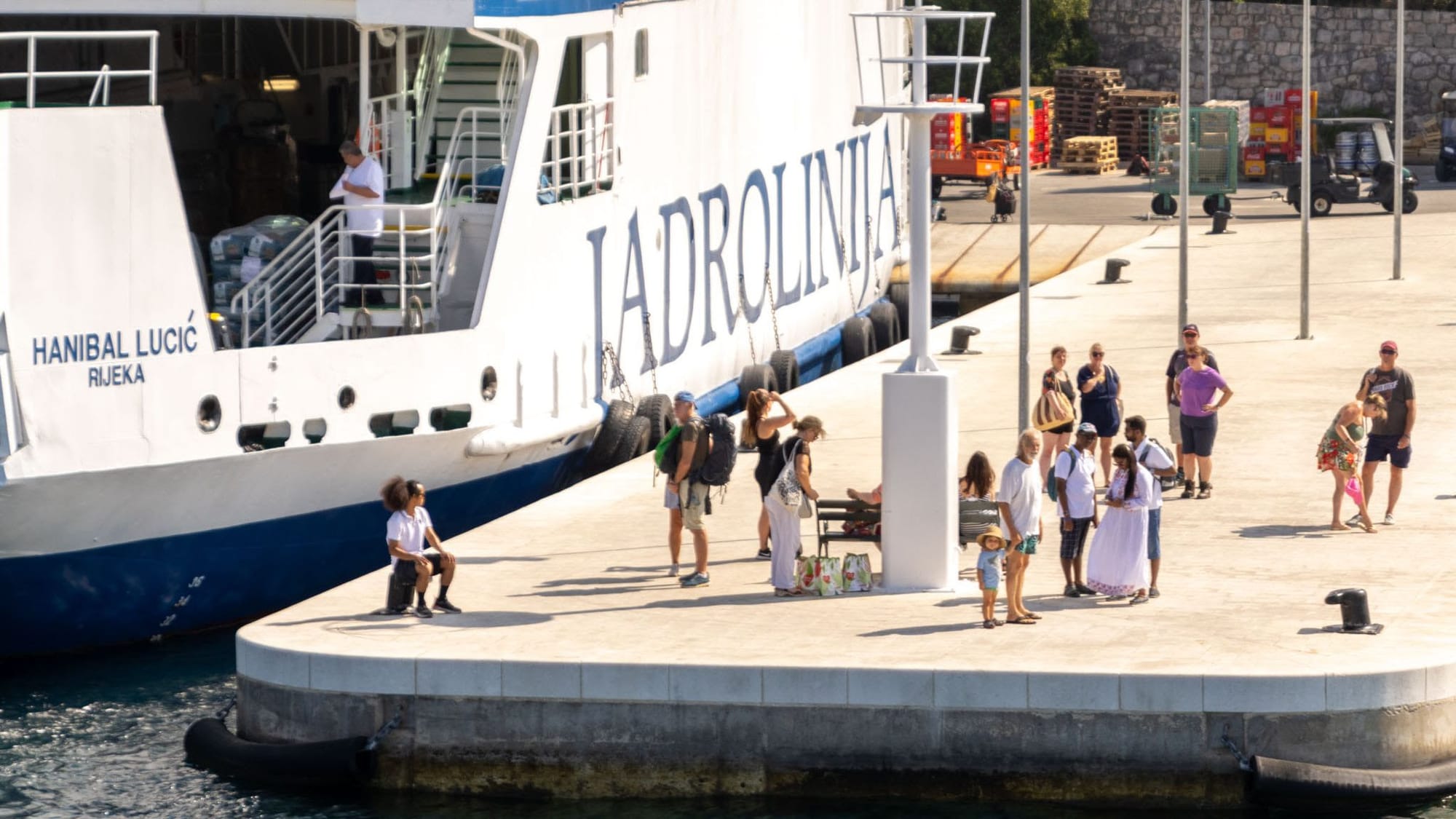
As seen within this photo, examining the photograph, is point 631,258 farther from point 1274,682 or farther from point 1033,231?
point 1033,231

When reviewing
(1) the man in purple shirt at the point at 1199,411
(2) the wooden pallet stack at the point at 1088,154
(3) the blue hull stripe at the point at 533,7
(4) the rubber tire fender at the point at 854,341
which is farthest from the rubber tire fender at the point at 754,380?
(2) the wooden pallet stack at the point at 1088,154

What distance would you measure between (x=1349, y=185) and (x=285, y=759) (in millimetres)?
33448

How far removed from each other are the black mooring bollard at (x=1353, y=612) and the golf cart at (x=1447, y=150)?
37220mm

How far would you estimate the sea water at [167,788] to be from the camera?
14375mm

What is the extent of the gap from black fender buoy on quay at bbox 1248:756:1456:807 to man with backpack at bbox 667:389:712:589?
15.0 ft

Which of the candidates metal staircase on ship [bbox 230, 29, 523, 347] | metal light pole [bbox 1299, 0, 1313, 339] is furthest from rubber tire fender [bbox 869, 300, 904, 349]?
metal staircase on ship [bbox 230, 29, 523, 347]

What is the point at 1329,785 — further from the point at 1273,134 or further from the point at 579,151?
the point at 1273,134

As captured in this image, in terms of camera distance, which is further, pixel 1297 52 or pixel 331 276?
pixel 1297 52

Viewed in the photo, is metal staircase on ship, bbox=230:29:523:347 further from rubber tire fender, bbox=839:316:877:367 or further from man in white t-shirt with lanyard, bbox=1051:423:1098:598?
rubber tire fender, bbox=839:316:877:367

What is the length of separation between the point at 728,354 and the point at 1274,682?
14791 mm

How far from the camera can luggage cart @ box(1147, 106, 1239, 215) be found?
148 feet

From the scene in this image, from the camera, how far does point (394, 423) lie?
19.4 meters

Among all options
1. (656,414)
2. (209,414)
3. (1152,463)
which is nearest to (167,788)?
(209,414)

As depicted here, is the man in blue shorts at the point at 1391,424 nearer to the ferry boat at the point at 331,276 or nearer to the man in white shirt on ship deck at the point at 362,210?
the ferry boat at the point at 331,276
